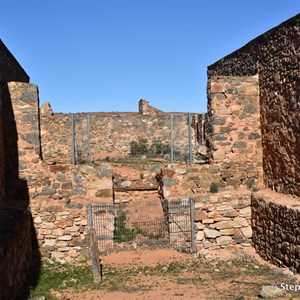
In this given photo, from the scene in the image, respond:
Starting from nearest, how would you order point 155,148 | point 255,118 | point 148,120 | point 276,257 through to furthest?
point 276,257, point 255,118, point 155,148, point 148,120

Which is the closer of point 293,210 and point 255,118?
point 293,210

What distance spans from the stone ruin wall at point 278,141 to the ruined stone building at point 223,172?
0.08 feet

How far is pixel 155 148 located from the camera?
17438 millimetres

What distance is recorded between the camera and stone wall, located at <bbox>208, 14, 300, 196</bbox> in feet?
31.5

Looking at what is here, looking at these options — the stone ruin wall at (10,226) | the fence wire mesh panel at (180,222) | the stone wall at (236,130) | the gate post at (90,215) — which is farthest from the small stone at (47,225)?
the stone wall at (236,130)

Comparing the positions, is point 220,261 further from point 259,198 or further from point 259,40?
point 259,40

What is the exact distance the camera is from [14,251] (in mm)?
7309

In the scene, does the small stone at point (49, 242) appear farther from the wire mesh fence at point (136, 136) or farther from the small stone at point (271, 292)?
the wire mesh fence at point (136, 136)

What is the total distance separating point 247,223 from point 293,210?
2414 mm

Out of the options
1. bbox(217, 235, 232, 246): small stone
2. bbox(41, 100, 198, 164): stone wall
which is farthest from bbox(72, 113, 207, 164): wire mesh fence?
bbox(217, 235, 232, 246): small stone

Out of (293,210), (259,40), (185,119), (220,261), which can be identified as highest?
(259,40)

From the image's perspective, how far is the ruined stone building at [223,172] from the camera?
9.69 meters

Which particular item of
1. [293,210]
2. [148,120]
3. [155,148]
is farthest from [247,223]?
[148,120]

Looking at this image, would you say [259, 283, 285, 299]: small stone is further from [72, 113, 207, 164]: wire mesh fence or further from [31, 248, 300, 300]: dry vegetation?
[72, 113, 207, 164]: wire mesh fence
